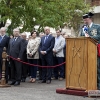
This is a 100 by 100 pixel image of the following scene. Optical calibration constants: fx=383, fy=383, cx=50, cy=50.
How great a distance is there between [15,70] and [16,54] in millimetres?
565

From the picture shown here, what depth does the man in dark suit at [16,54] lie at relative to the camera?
12.6 meters

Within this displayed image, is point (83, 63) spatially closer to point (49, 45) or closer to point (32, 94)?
point (32, 94)

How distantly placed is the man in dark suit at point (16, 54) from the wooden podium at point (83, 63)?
117 inches

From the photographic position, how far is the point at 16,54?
41.4 ft

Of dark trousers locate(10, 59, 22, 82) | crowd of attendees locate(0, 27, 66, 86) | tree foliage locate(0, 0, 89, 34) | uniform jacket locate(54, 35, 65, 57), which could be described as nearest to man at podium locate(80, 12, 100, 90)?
crowd of attendees locate(0, 27, 66, 86)

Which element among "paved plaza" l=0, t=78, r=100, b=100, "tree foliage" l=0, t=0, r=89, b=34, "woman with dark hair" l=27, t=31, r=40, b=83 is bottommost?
"paved plaza" l=0, t=78, r=100, b=100

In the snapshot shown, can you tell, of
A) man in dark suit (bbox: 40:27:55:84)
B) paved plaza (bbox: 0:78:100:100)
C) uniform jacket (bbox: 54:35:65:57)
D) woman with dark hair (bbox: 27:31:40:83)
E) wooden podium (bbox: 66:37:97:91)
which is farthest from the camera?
uniform jacket (bbox: 54:35:65:57)

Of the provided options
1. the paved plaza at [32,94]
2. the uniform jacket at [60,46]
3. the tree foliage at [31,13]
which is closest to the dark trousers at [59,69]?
the uniform jacket at [60,46]

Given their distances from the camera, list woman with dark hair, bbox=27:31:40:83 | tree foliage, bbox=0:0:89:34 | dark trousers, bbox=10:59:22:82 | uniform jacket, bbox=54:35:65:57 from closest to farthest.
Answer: dark trousers, bbox=10:59:22:82, woman with dark hair, bbox=27:31:40:83, uniform jacket, bbox=54:35:65:57, tree foliage, bbox=0:0:89:34

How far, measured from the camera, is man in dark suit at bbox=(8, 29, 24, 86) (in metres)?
12.6

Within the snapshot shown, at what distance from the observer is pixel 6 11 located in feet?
62.0

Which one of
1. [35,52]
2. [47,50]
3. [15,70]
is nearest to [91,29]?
[47,50]

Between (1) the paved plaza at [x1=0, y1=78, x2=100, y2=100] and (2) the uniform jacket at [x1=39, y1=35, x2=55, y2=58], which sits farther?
(2) the uniform jacket at [x1=39, y1=35, x2=55, y2=58]

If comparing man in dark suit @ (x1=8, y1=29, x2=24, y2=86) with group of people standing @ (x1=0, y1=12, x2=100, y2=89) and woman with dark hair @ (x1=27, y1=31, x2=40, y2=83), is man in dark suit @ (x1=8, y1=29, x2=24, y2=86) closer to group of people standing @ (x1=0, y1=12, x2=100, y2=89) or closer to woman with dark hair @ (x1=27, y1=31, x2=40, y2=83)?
group of people standing @ (x1=0, y1=12, x2=100, y2=89)
